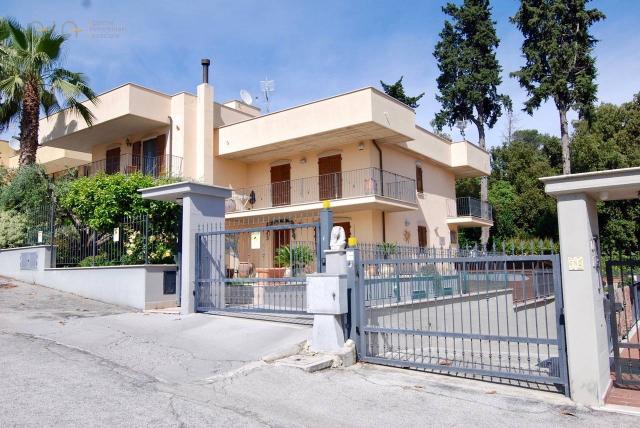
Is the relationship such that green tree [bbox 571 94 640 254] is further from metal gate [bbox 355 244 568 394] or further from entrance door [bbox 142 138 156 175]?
entrance door [bbox 142 138 156 175]

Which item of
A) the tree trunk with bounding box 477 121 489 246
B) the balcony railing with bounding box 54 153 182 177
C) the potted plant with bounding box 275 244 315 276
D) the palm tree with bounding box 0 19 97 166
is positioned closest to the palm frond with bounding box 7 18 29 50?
the palm tree with bounding box 0 19 97 166

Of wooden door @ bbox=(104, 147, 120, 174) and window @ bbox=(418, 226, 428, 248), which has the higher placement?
wooden door @ bbox=(104, 147, 120, 174)

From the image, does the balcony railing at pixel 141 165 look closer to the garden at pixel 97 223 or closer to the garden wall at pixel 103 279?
the garden at pixel 97 223

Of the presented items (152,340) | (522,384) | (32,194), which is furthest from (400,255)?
(32,194)

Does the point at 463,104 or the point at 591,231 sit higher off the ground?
the point at 463,104

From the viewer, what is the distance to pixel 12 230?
15523 millimetres

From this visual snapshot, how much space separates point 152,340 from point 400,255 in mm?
4262

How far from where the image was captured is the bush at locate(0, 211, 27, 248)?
15453 millimetres

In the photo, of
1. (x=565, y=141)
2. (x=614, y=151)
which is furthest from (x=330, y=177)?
(x=614, y=151)

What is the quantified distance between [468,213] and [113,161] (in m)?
18.8

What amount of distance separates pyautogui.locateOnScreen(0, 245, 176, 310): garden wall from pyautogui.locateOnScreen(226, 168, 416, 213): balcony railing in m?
9.58

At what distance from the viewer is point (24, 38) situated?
1833 cm

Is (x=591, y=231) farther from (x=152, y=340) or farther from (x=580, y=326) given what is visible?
(x=152, y=340)

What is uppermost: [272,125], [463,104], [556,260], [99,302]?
[463,104]
